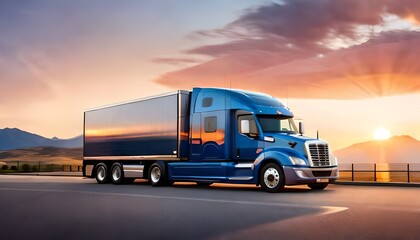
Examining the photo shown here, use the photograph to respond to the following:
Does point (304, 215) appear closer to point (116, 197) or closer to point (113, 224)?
point (113, 224)

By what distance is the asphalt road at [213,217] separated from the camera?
396 inches

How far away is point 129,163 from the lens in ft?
91.9

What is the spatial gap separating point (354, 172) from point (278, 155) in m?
12.3

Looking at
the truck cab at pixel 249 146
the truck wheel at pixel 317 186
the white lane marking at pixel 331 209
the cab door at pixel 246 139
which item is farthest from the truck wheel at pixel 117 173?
the white lane marking at pixel 331 209

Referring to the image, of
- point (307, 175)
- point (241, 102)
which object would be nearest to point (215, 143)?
point (241, 102)

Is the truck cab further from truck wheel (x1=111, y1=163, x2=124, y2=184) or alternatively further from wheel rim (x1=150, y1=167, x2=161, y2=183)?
truck wheel (x1=111, y1=163, x2=124, y2=184)

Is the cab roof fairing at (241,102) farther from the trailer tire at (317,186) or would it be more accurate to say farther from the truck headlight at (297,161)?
the trailer tire at (317,186)

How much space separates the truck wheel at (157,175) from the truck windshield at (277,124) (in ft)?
19.0

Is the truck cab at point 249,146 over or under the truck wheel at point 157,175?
over

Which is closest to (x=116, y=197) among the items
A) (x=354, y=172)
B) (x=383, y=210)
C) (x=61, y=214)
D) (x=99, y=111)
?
(x=61, y=214)

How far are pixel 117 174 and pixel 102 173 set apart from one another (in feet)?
5.14

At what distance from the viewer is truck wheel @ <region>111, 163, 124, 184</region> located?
28469mm

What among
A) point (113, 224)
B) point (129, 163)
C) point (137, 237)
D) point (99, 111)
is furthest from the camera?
point (99, 111)

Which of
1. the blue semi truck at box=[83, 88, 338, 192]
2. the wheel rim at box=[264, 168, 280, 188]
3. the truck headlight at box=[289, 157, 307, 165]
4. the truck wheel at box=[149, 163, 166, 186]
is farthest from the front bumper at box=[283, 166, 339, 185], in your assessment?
the truck wheel at box=[149, 163, 166, 186]
